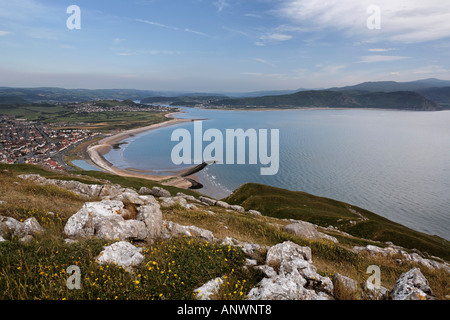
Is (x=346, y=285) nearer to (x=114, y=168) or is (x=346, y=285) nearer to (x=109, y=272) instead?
(x=109, y=272)

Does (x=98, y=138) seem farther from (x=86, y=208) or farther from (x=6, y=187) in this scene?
(x=86, y=208)

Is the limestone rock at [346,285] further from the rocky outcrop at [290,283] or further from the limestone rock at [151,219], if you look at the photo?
the limestone rock at [151,219]

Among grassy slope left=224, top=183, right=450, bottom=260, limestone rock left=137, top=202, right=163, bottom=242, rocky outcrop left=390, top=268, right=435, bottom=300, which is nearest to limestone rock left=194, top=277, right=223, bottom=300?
rocky outcrop left=390, top=268, right=435, bottom=300

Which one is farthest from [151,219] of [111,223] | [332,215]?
[332,215]

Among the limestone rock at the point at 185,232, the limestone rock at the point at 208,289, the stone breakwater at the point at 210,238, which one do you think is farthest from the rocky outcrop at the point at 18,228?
the limestone rock at the point at 208,289

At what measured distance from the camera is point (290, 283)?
6551 mm

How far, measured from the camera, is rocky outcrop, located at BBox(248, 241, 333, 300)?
19.9ft

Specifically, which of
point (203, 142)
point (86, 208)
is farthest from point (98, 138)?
point (86, 208)

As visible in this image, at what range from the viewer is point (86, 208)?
1184cm

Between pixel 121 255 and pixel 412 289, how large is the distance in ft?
31.9

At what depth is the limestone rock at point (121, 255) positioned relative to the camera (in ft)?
25.2

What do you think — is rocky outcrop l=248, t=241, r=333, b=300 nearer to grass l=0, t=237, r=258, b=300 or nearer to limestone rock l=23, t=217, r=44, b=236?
grass l=0, t=237, r=258, b=300

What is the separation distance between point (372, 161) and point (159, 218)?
403ft
